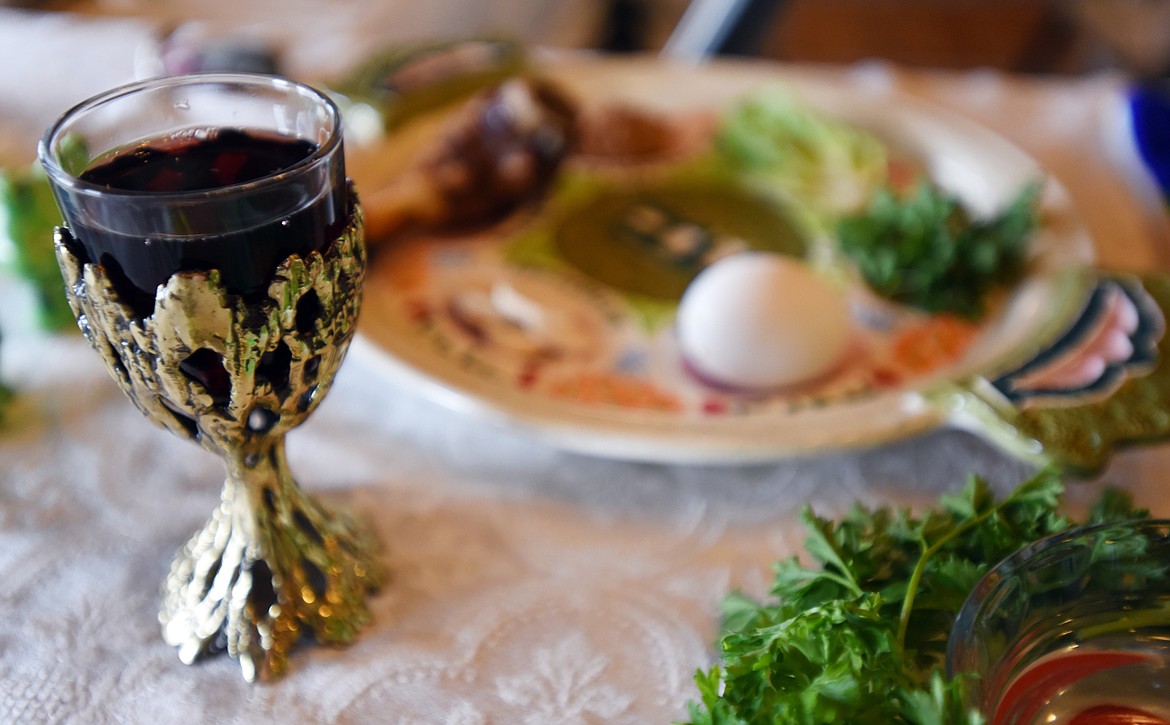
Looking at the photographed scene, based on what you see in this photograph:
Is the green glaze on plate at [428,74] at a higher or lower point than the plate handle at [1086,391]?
lower

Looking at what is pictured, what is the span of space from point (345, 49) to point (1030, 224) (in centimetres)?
73

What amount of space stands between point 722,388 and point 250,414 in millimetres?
316

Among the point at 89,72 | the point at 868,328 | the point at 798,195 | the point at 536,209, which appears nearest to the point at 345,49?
the point at 89,72

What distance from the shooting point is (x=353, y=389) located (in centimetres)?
60

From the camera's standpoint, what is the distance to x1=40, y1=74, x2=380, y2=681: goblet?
0.34 meters

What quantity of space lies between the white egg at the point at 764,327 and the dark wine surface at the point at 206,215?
282 mm

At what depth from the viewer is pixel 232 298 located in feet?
1.12

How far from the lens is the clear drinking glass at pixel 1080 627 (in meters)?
0.34

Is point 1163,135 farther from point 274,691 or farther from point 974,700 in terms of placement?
point 274,691

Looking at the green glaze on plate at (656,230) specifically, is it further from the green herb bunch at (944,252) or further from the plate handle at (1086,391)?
the plate handle at (1086,391)

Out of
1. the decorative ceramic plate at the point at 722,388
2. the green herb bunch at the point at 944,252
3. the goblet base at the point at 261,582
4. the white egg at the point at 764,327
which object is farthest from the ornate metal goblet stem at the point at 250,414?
the green herb bunch at the point at 944,252

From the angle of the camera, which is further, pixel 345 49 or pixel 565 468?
pixel 345 49

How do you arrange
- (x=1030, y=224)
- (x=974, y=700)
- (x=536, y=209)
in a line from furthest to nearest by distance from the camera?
(x=536, y=209) < (x=1030, y=224) < (x=974, y=700)

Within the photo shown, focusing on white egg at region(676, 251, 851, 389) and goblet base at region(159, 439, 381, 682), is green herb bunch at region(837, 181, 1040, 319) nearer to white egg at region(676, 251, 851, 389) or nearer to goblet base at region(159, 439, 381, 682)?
white egg at region(676, 251, 851, 389)
